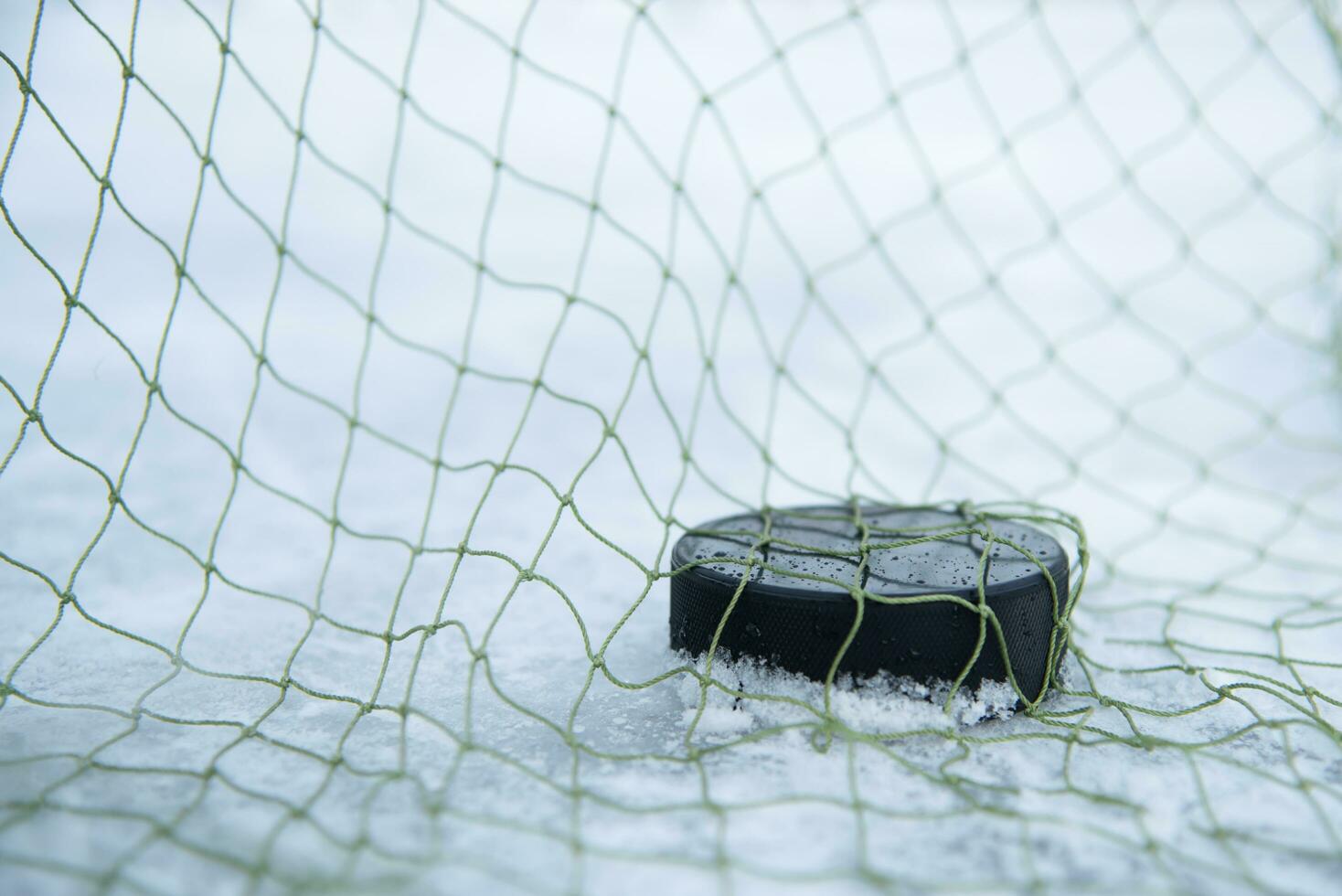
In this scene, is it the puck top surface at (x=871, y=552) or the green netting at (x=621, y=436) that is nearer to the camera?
the green netting at (x=621, y=436)

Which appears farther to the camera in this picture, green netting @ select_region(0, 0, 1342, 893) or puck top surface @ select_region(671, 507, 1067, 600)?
puck top surface @ select_region(671, 507, 1067, 600)

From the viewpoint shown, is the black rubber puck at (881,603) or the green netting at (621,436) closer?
the green netting at (621,436)

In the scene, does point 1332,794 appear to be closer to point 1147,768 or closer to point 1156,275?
point 1147,768
